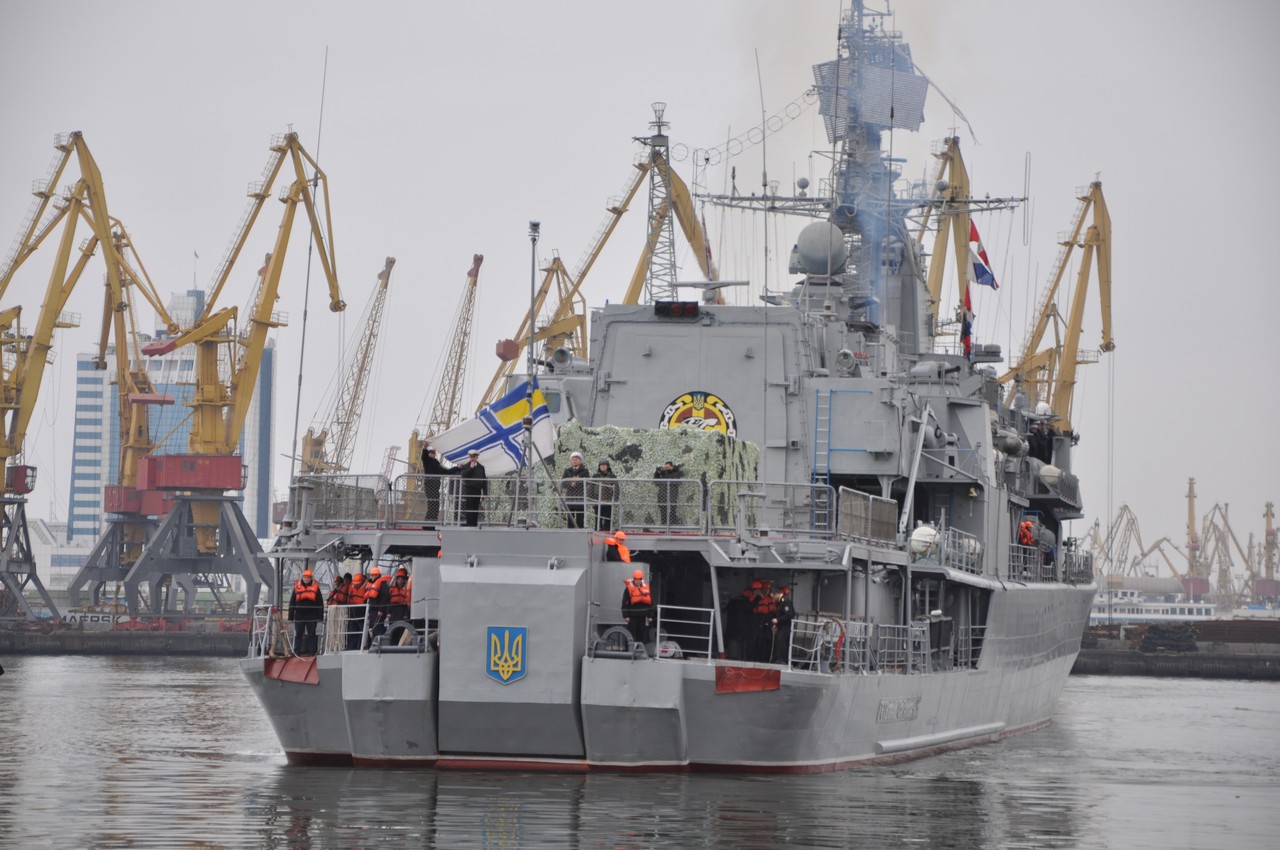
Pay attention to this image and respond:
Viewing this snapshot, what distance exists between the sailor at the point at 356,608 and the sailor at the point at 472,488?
152 cm

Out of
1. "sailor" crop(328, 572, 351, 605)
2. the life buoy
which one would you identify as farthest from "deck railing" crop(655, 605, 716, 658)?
"sailor" crop(328, 572, 351, 605)

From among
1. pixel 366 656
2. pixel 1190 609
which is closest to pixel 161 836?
pixel 366 656

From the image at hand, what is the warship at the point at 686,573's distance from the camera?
73.7ft

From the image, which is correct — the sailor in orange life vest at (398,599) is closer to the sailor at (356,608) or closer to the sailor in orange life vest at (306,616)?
the sailor at (356,608)

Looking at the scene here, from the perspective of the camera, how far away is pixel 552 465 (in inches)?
1009

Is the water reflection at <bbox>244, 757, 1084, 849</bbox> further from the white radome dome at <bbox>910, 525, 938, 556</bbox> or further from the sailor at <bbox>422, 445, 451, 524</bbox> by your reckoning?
the white radome dome at <bbox>910, 525, 938, 556</bbox>

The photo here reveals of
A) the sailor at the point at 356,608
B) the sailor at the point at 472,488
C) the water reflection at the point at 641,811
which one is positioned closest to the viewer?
the water reflection at the point at 641,811

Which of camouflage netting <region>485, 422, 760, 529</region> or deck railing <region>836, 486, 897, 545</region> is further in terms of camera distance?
deck railing <region>836, 486, 897, 545</region>

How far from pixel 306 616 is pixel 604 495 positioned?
413 centimetres

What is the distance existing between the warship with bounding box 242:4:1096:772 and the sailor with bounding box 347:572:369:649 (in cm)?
6

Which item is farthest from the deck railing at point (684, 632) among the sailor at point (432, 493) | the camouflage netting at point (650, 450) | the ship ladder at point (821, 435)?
the ship ladder at point (821, 435)

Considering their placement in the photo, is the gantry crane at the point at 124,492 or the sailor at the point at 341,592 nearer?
the sailor at the point at 341,592

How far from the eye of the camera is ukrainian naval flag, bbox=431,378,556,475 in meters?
25.1

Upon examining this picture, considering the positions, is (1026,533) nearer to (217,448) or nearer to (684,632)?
(684,632)
